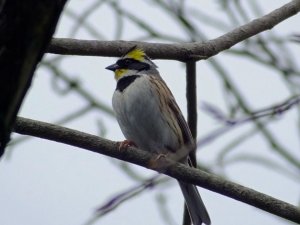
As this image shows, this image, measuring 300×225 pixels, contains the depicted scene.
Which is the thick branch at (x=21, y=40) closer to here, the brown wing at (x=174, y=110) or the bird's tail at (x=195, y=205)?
the bird's tail at (x=195, y=205)

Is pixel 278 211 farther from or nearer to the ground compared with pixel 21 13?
nearer to the ground

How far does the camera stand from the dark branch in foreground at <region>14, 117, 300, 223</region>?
12.1 ft

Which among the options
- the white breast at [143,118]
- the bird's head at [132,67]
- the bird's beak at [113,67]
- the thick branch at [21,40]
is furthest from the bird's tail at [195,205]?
the thick branch at [21,40]

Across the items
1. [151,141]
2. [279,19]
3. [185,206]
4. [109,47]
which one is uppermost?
[279,19]

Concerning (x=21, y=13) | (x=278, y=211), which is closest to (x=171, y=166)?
(x=278, y=211)

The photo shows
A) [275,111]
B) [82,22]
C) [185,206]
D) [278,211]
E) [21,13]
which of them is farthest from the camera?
[82,22]

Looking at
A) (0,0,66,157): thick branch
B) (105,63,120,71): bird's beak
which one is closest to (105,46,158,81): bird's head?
(105,63,120,71): bird's beak

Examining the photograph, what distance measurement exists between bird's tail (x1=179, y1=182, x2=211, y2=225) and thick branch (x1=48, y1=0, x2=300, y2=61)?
4.12 ft

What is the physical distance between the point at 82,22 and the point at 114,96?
0.89m

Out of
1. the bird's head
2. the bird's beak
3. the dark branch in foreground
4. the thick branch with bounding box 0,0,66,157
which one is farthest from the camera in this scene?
the bird's beak

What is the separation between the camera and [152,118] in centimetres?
559

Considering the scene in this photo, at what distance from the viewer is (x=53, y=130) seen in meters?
3.76

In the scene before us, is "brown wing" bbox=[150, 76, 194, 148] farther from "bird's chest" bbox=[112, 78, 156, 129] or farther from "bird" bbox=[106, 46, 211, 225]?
"bird's chest" bbox=[112, 78, 156, 129]

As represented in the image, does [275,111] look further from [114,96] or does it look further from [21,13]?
[114,96]
